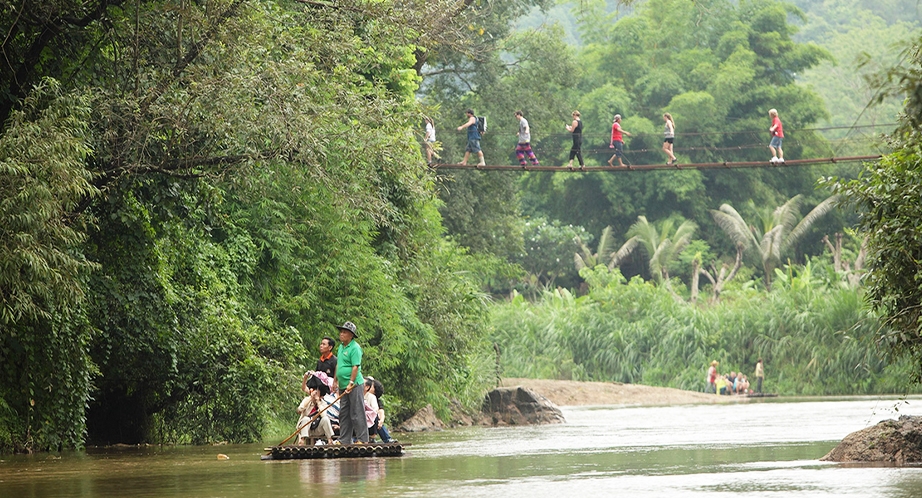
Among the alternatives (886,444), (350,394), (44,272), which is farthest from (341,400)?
(886,444)

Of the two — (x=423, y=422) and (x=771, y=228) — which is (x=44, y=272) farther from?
(x=771, y=228)

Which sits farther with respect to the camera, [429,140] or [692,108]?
[692,108]

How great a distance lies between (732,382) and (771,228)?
15.3 metres

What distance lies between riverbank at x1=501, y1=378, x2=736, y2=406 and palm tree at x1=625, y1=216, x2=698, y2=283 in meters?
15.3

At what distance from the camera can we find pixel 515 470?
12625 mm

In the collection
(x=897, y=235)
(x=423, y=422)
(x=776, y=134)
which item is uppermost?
(x=776, y=134)

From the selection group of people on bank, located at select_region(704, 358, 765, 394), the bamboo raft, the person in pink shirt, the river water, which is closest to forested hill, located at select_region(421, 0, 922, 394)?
group of people on bank, located at select_region(704, 358, 765, 394)

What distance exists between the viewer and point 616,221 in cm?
6291

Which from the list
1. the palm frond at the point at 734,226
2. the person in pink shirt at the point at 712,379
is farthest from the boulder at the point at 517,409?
the palm frond at the point at 734,226

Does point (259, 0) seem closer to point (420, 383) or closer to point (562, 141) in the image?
point (420, 383)

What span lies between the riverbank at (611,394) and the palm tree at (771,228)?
15.1m

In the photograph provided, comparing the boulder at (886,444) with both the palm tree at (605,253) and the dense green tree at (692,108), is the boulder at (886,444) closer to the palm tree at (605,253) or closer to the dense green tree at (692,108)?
the dense green tree at (692,108)

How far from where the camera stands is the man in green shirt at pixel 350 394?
14621 millimetres

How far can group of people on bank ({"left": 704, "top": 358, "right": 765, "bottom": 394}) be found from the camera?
4162 cm
